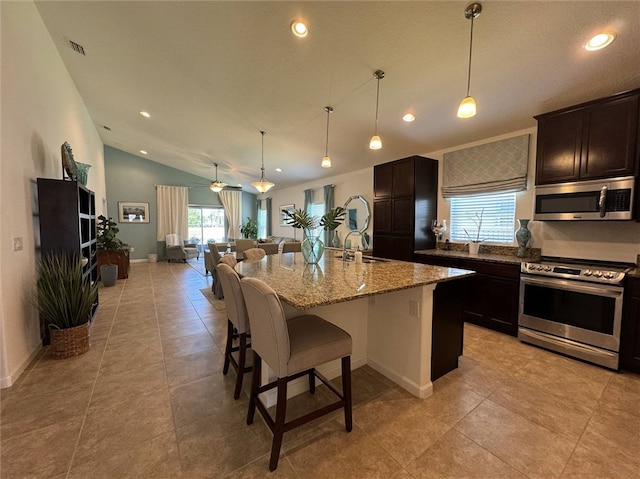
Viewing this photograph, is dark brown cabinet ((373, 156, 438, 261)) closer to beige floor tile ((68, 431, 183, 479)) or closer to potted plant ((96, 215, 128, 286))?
beige floor tile ((68, 431, 183, 479))

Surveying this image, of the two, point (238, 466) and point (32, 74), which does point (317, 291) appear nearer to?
point (238, 466)

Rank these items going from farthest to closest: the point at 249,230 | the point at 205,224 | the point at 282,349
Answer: the point at 205,224
the point at 249,230
the point at 282,349

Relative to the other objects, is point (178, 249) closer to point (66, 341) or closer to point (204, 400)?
point (66, 341)

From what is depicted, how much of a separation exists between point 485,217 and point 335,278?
10.3 ft

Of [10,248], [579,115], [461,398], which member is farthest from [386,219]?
[10,248]

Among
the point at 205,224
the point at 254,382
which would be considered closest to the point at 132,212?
the point at 205,224

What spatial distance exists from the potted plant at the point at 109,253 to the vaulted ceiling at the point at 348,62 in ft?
8.43

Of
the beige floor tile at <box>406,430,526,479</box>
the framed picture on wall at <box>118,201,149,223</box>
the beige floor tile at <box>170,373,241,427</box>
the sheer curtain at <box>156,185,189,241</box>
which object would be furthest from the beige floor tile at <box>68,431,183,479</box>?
the framed picture on wall at <box>118,201,149,223</box>

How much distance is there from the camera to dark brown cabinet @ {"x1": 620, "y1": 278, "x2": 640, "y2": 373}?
7.42 feet

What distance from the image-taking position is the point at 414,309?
2012mm

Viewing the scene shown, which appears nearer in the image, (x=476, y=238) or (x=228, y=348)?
(x=228, y=348)

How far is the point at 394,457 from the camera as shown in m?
1.48

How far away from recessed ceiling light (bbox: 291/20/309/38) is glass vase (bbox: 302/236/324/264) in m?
1.83

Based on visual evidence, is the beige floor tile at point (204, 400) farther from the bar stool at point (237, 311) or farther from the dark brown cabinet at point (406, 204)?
the dark brown cabinet at point (406, 204)
